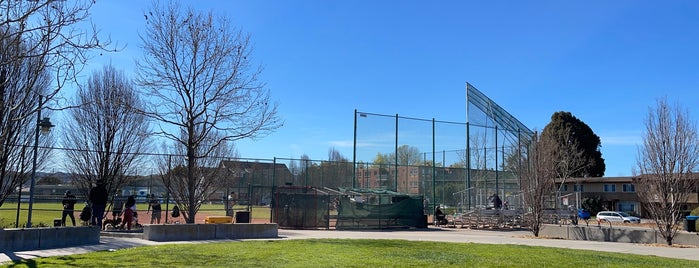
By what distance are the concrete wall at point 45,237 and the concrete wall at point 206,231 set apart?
1.70 meters

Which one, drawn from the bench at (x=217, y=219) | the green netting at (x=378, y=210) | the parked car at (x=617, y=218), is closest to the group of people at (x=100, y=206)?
the bench at (x=217, y=219)

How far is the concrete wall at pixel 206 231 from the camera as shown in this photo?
1611cm

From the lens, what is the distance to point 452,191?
3422 centimetres

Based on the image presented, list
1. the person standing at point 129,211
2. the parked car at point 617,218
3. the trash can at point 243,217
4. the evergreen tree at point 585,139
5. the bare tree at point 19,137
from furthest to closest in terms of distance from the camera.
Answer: the evergreen tree at point 585,139 < the parked car at point 617,218 < the trash can at point 243,217 < the person standing at point 129,211 < the bare tree at point 19,137

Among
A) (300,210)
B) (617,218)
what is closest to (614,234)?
(300,210)

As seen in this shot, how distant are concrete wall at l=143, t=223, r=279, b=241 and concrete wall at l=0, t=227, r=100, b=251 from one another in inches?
67.0

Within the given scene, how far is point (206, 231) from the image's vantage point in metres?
17.1

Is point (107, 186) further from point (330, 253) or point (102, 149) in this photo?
point (330, 253)

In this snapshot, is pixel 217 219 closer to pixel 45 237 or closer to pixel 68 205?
pixel 68 205

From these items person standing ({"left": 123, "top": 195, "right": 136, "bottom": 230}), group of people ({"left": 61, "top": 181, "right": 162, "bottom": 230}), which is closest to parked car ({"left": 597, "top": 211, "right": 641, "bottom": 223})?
group of people ({"left": 61, "top": 181, "right": 162, "bottom": 230})

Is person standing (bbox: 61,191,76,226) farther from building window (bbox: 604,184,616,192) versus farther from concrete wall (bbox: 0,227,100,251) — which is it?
building window (bbox: 604,184,616,192)

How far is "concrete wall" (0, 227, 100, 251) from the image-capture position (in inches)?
488

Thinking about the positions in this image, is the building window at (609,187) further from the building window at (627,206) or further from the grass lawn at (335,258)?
the grass lawn at (335,258)

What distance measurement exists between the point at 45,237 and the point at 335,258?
282 inches
